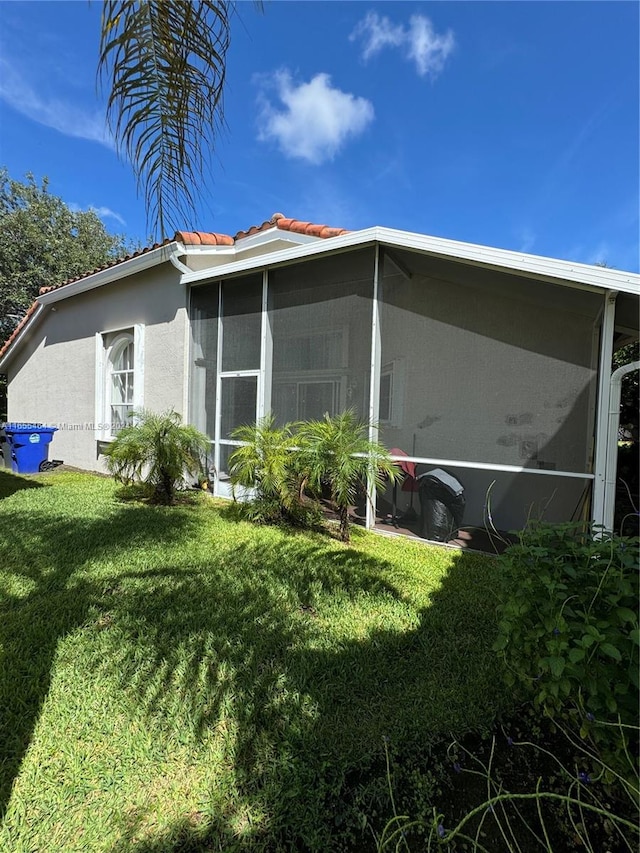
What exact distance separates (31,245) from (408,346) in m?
22.0

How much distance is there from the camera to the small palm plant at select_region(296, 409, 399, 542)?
5453mm

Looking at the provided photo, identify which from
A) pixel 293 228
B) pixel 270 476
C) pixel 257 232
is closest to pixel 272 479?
pixel 270 476

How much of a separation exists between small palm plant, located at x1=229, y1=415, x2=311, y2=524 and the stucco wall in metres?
3.11

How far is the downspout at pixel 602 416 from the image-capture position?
4.68 m

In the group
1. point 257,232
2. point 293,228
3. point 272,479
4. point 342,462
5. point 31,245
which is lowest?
point 272,479

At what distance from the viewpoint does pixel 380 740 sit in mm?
2297

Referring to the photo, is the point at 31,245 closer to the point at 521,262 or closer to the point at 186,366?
the point at 186,366

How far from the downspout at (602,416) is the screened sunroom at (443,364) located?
3 centimetres

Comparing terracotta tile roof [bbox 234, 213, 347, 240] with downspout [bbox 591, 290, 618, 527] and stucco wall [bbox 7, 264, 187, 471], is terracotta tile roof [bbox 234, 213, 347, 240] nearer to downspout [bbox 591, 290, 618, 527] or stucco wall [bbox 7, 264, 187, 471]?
stucco wall [bbox 7, 264, 187, 471]

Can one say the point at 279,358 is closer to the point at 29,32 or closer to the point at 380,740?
the point at 29,32

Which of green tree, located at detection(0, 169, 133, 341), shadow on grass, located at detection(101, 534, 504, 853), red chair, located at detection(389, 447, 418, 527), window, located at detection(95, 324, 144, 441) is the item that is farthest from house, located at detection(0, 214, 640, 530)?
green tree, located at detection(0, 169, 133, 341)

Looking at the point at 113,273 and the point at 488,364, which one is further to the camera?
the point at 113,273

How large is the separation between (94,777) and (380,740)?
61.6 inches

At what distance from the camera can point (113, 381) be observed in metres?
10.7
